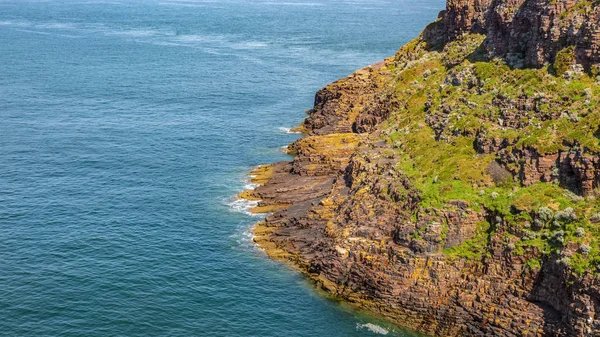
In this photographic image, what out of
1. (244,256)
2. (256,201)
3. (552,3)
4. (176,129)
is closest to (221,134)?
(176,129)

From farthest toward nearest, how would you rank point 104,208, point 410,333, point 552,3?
1. point 104,208
2. point 552,3
3. point 410,333

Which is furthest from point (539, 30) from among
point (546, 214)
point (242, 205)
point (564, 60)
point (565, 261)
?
point (242, 205)

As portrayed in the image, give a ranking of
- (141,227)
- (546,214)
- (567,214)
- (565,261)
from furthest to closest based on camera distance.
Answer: (141,227) < (546,214) < (567,214) < (565,261)

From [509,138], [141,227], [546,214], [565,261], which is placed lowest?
[141,227]

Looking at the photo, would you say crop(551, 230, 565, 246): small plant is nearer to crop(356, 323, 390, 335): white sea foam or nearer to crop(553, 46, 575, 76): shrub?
crop(356, 323, 390, 335): white sea foam

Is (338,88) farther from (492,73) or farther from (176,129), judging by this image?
(492,73)

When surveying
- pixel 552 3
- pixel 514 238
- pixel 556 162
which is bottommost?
pixel 514 238

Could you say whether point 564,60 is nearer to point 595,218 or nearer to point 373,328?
point 595,218

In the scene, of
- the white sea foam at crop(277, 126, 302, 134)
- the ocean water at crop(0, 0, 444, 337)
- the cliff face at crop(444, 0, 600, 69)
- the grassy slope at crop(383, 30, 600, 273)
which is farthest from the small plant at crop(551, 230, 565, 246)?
the white sea foam at crop(277, 126, 302, 134)
